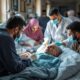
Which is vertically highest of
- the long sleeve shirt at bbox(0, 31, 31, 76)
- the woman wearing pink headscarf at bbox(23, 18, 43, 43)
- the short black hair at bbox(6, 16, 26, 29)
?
the short black hair at bbox(6, 16, 26, 29)

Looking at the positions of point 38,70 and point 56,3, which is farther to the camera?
point 56,3

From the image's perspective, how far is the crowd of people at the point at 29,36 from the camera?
178 cm

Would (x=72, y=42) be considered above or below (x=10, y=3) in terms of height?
below

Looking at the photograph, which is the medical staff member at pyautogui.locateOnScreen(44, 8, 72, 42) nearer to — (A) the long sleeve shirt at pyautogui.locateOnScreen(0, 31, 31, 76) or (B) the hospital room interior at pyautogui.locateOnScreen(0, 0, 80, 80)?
(B) the hospital room interior at pyautogui.locateOnScreen(0, 0, 80, 80)

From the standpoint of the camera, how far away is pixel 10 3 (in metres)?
4.70

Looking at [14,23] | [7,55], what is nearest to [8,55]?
[7,55]

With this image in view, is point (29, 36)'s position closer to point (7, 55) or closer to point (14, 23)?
point (14, 23)

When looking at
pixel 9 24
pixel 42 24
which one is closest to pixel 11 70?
pixel 9 24

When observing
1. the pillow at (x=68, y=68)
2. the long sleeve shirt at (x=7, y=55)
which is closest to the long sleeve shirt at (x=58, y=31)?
the pillow at (x=68, y=68)

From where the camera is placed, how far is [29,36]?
3.73m

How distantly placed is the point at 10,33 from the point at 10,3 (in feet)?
9.46

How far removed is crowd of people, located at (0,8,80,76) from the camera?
1.78 metres

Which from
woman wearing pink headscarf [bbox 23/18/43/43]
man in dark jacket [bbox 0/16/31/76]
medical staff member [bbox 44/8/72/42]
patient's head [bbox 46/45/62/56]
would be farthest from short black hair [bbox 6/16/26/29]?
woman wearing pink headscarf [bbox 23/18/43/43]

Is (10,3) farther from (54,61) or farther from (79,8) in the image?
(79,8)
